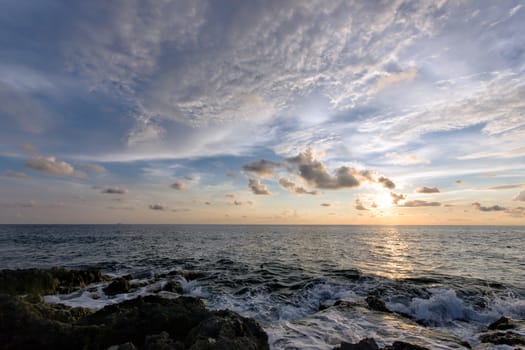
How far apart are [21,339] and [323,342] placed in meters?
9.00

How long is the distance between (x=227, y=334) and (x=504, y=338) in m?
10.4

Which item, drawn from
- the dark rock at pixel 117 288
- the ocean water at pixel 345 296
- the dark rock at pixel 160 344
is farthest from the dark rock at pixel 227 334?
the dark rock at pixel 117 288

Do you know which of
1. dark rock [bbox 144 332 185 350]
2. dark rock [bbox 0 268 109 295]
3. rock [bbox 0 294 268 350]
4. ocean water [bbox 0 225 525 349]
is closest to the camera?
dark rock [bbox 144 332 185 350]

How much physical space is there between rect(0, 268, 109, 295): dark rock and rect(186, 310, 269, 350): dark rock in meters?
14.1

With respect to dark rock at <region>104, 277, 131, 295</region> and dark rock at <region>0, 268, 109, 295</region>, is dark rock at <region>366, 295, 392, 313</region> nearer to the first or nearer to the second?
dark rock at <region>104, 277, 131, 295</region>

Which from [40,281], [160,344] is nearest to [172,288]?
[40,281]

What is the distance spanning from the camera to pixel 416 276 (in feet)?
77.5

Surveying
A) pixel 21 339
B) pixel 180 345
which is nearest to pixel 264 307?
pixel 180 345

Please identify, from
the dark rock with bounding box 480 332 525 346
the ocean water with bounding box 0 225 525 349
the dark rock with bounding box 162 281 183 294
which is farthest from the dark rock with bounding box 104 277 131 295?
the dark rock with bounding box 480 332 525 346

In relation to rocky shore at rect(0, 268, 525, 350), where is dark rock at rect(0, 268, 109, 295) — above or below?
below

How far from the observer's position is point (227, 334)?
7.16 m

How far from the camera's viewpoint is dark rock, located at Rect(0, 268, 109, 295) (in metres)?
15.9

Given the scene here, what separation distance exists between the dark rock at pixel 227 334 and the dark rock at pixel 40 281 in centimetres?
1411

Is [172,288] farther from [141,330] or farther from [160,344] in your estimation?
[160,344]
